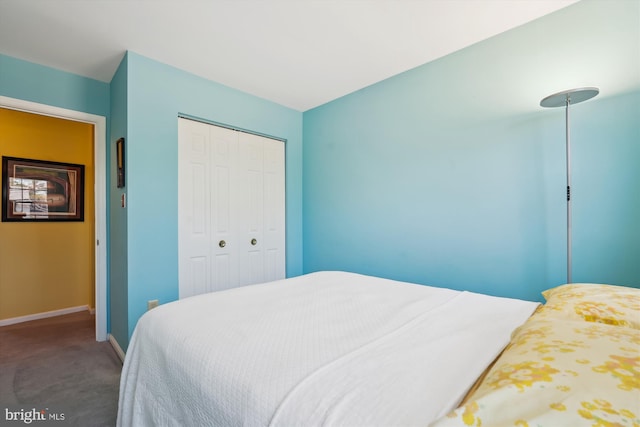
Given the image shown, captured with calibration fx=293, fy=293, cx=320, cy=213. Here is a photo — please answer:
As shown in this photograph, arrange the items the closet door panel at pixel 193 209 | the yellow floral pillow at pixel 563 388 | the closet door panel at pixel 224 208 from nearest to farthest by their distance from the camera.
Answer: the yellow floral pillow at pixel 563 388 < the closet door panel at pixel 193 209 < the closet door panel at pixel 224 208

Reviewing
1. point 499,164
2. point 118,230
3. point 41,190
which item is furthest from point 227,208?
point 499,164

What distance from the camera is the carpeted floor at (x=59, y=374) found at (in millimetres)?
1779

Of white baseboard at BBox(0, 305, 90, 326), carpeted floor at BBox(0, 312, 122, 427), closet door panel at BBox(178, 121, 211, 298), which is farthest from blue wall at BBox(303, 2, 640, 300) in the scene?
white baseboard at BBox(0, 305, 90, 326)

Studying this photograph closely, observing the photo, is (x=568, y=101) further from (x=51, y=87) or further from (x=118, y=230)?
(x=51, y=87)

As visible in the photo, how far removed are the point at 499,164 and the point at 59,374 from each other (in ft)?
11.9

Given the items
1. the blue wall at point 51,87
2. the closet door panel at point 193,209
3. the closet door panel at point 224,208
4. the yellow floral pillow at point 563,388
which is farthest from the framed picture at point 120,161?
the yellow floral pillow at point 563,388

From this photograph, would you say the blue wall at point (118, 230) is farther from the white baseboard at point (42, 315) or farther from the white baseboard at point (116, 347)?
the white baseboard at point (42, 315)

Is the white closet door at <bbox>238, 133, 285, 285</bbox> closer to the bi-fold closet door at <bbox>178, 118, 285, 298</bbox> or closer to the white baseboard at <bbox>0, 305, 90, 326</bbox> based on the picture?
the bi-fold closet door at <bbox>178, 118, 285, 298</bbox>

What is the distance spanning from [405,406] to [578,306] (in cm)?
78

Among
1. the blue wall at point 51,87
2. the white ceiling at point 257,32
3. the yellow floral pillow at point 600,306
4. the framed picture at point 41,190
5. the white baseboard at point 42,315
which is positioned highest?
the white ceiling at point 257,32

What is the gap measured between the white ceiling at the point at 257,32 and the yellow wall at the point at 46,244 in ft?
4.28

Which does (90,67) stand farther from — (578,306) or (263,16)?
(578,306)

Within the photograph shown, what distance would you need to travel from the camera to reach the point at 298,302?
150 centimetres

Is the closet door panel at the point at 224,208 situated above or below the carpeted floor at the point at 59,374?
above
